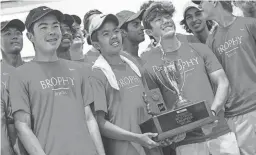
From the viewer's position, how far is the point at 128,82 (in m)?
3.32

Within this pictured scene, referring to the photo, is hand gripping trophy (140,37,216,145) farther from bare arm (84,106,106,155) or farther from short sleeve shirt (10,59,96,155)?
short sleeve shirt (10,59,96,155)

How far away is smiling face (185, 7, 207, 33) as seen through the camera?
169 inches

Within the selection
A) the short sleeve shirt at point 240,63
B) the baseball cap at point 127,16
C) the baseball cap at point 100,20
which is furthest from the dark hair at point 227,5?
the baseball cap at point 100,20

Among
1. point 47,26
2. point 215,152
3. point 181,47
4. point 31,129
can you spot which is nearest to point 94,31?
point 47,26

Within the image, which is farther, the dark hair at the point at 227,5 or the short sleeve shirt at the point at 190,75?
the dark hair at the point at 227,5

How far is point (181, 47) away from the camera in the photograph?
11.4ft

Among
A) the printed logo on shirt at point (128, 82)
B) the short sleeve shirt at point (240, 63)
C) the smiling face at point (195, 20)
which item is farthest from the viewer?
the smiling face at point (195, 20)

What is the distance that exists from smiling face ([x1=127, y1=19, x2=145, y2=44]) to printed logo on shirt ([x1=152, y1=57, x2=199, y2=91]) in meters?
1.05

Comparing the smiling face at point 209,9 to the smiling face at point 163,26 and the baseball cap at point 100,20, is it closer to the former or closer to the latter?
the smiling face at point 163,26

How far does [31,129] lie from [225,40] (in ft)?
6.38

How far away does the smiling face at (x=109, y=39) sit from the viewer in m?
3.44

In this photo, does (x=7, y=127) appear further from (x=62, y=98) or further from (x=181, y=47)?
(x=181, y=47)

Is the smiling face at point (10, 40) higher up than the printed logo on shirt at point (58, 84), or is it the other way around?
the smiling face at point (10, 40)

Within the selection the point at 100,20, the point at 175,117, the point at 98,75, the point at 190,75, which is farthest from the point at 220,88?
the point at 100,20
